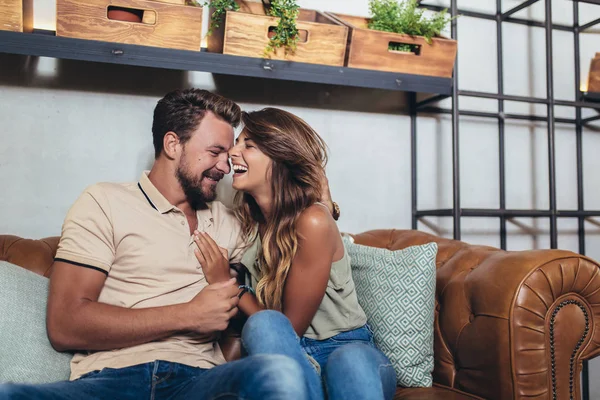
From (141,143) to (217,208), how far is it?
0.57 meters

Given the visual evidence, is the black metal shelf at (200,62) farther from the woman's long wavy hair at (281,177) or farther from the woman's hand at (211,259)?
the woman's hand at (211,259)

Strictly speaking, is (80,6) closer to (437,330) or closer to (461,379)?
(437,330)

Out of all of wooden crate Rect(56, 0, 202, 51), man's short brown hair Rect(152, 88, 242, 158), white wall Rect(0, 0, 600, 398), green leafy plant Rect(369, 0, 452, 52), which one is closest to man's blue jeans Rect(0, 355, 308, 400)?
man's short brown hair Rect(152, 88, 242, 158)

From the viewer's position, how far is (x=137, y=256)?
147 centimetres

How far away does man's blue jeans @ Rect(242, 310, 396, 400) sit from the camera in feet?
3.63

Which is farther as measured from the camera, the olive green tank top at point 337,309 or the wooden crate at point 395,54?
the wooden crate at point 395,54

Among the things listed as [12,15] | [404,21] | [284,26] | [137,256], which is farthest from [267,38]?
[137,256]

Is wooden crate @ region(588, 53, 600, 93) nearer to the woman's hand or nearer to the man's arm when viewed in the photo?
the woman's hand

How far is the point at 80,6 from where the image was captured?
1765mm

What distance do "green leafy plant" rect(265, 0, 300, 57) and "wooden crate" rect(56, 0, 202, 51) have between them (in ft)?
0.88

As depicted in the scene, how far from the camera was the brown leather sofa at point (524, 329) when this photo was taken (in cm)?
133

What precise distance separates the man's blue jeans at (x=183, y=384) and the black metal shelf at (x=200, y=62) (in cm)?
103

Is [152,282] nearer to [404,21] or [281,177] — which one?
[281,177]

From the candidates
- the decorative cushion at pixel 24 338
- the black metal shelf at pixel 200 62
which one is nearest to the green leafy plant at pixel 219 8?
the black metal shelf at pixel 200 62
